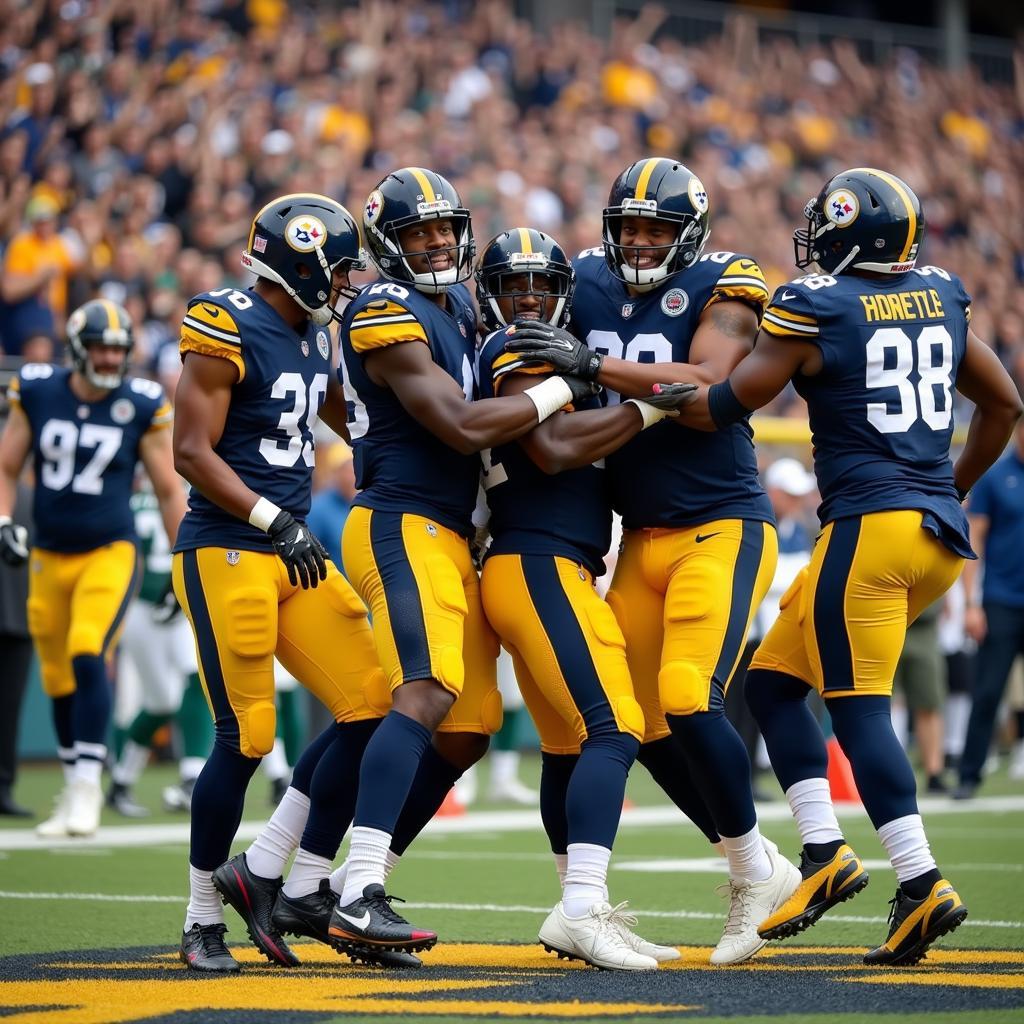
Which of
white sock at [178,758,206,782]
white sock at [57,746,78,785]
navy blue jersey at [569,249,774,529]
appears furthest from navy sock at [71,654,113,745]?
navy blue jersey at [569,249,774,529]

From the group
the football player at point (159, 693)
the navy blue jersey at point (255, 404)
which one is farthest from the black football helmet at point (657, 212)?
the football player at point (159, 693)

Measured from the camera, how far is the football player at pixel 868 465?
4.60m

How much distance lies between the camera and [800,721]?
16.1 feet

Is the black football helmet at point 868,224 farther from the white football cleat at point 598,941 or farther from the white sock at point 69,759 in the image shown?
the white sock at point 69,759

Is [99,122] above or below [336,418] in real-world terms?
above

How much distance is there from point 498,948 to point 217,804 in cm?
88

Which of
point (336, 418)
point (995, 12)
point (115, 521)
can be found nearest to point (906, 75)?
point (995, 12)

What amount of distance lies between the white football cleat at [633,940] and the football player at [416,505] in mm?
477

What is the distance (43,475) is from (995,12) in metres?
22.7

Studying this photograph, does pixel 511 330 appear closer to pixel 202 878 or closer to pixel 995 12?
pixel 202 878

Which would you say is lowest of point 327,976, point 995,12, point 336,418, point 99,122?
point 327,976

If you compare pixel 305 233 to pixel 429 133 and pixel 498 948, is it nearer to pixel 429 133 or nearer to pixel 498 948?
pixel 498 948

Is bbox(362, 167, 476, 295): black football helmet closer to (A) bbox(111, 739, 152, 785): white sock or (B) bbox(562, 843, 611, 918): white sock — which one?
(B) bbox(562, 843, 611, 918): white sock

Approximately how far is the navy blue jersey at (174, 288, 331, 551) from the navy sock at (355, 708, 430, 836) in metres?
0.65
